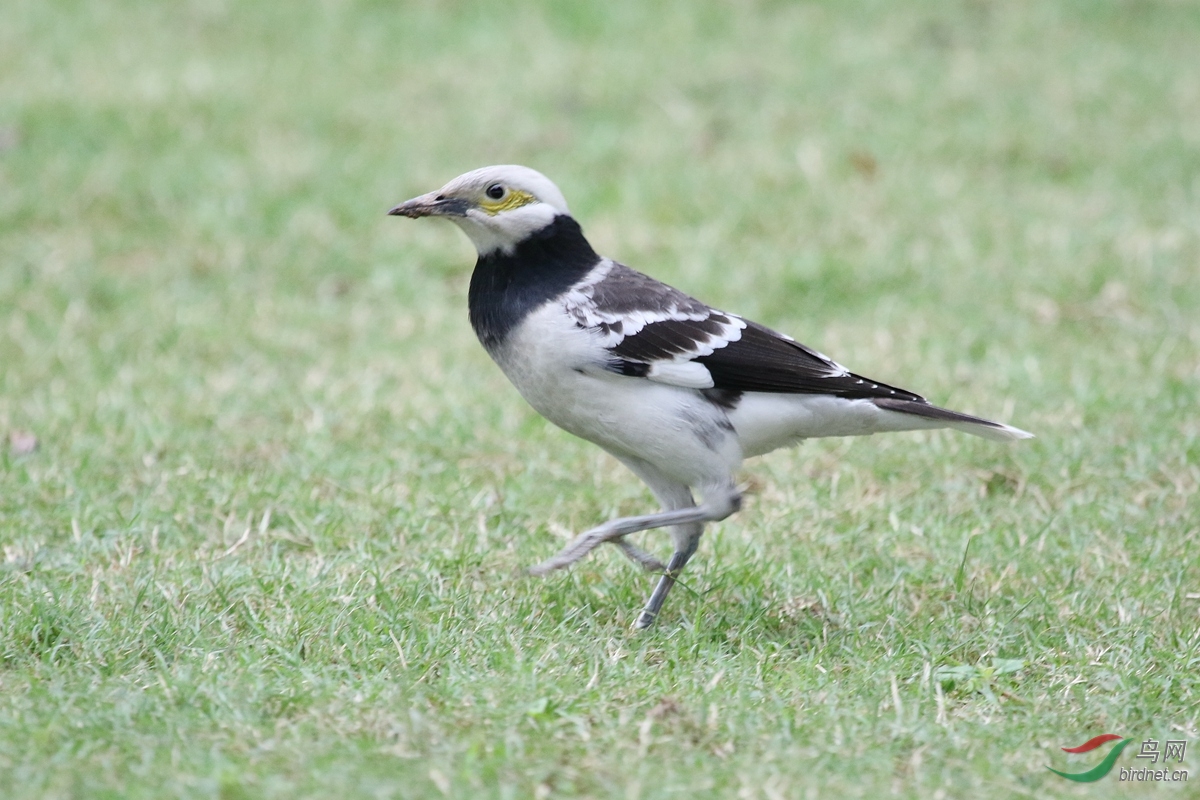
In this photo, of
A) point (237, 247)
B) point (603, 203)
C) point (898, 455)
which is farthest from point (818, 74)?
point (898, 455)

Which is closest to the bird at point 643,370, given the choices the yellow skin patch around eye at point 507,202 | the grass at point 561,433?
the yellow skin patch around eye at point 507,202

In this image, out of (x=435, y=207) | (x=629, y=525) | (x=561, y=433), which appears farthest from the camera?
(x=561, y=433)

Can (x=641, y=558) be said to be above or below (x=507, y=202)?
below

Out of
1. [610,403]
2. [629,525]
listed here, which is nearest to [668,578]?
[629,525]

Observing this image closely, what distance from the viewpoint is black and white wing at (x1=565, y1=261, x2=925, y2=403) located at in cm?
454

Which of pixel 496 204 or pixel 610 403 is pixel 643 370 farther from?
pixel 496 204

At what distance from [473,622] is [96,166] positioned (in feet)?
20.9

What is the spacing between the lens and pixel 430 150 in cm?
1020

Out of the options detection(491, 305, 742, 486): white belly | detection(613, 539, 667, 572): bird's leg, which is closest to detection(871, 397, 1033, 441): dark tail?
detection(491, 305, 742, 486): white belly

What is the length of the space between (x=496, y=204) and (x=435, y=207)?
0.20 meters

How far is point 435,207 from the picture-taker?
15.2ft

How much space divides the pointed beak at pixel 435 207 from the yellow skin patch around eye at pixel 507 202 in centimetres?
7

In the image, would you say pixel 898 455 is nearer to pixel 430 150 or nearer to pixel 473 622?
pixel 473 622

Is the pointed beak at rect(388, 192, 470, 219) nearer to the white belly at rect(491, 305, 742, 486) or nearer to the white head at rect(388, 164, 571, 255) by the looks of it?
the white head at rect(388, 164, 571, 255)
